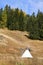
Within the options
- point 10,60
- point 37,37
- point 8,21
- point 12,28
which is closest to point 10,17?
point 8,21

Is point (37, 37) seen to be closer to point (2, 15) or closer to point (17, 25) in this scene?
point (17, 25)

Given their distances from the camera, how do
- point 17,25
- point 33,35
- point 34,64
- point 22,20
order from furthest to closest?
point 22,20, point 17,25, point 33,35, point 34,64

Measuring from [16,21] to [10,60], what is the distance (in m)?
60.4

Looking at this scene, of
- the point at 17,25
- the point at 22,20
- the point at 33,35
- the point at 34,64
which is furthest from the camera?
the point at 22,20

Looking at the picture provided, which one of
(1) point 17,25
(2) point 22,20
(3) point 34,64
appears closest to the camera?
(3) point 34,64

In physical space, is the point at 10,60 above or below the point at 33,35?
above

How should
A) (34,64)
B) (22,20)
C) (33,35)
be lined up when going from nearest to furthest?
(34,64), (33,35), (22,20)

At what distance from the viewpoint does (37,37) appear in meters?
62.0

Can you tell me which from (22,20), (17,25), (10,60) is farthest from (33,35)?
(10,60)

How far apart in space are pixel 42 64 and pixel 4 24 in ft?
212

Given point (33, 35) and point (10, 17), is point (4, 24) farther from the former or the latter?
point (33, 35)

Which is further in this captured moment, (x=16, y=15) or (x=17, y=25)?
(x=16, y=15)

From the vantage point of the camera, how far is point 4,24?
268 feet

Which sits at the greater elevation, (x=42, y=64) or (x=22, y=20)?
(x=42, y=64)
